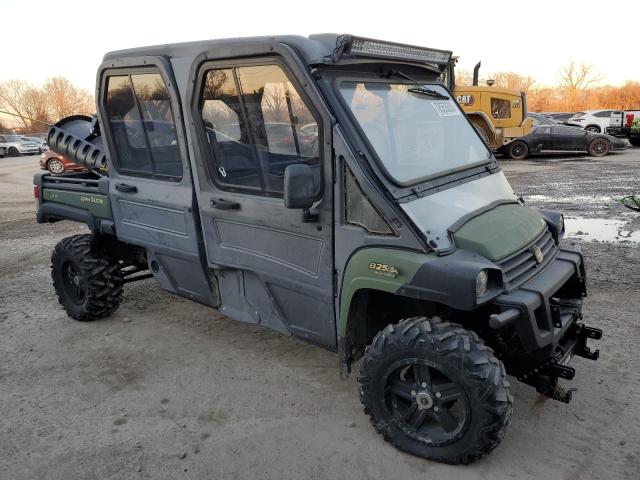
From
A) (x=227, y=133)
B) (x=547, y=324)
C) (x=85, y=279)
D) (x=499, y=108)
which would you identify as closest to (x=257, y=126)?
(x=227, y=133)

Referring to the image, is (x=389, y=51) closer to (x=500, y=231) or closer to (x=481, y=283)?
(x=500, y=231)

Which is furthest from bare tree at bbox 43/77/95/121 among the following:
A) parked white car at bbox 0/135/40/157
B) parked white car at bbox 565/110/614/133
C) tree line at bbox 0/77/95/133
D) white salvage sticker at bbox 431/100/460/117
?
white salvage sticker at bbox 431/100/460/117

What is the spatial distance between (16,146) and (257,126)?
30.9 meters

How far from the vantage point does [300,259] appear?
3.44m

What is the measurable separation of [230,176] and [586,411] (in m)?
2.79

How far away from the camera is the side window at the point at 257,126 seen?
3.23 meters

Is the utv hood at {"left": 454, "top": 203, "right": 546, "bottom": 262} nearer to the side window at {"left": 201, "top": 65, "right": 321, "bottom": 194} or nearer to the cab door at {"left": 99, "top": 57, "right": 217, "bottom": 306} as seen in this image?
the side window at {"left": 201, "top": 65, "right": 321, "bottom": 194}

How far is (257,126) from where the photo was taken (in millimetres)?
3422

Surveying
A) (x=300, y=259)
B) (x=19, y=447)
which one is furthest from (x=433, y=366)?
(x=19, y=447)

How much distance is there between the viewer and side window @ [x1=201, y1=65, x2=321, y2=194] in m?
3.23

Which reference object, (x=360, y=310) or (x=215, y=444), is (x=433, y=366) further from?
(x=215, y=444)

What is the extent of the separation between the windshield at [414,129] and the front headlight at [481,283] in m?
0.71

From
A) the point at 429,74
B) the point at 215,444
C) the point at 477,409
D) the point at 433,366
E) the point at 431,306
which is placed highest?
the point at 429,74

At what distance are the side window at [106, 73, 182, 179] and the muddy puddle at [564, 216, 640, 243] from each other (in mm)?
5667
